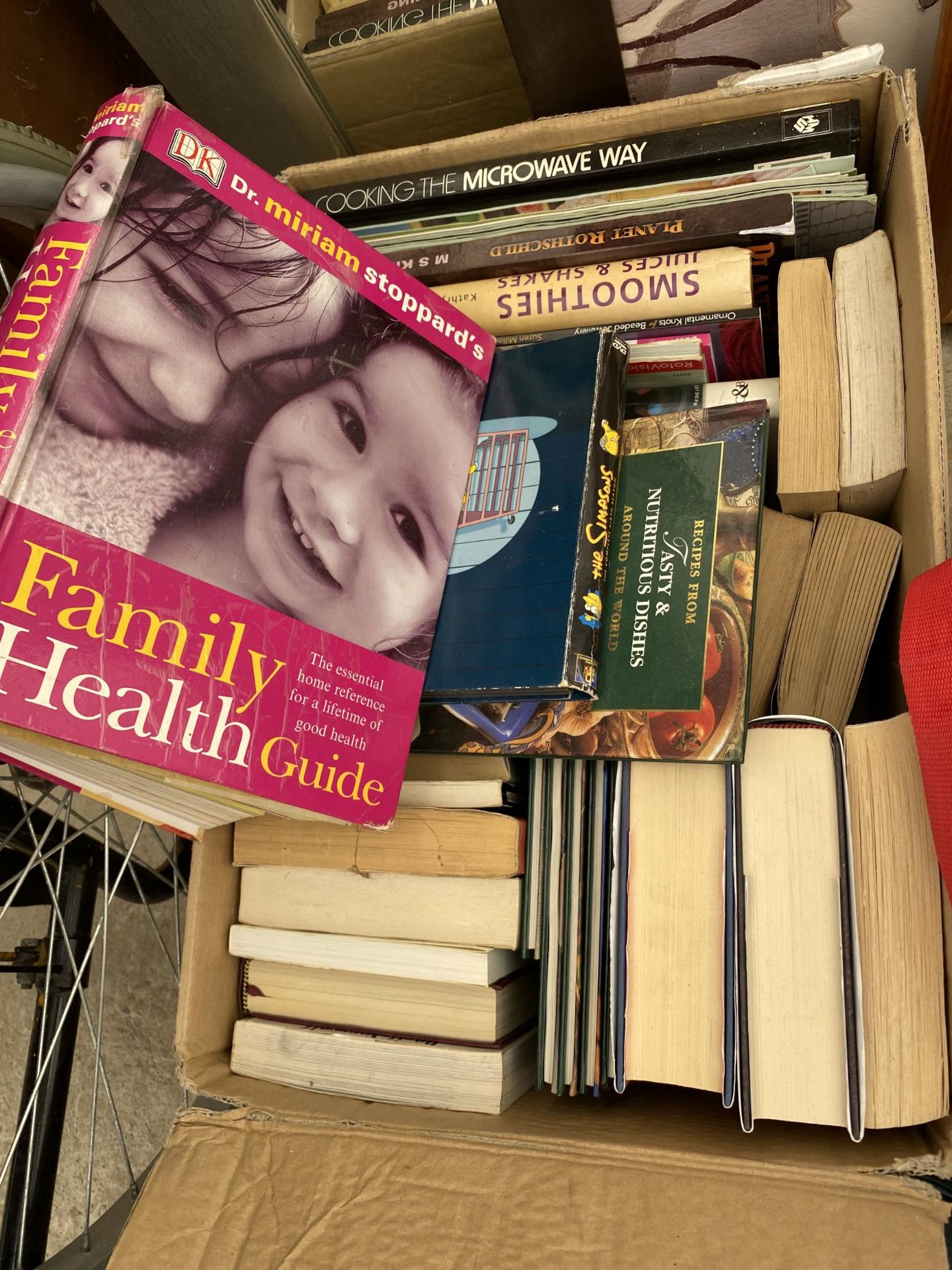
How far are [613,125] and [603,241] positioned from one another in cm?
12

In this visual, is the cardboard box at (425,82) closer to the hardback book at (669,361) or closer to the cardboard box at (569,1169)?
the cardboard box at (569,1169)

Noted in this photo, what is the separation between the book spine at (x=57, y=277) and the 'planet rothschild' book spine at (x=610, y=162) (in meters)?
0.37

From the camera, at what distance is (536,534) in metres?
0.71

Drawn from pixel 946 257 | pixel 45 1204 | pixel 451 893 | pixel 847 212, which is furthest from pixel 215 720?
pixel 946 257

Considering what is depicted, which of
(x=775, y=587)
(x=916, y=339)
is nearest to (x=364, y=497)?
(x=775, y=587)

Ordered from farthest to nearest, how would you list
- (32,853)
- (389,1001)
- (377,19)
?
(377,19), (32,853), (389,1001)

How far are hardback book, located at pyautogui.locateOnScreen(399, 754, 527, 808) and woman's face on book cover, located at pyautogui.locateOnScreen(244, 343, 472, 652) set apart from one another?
5.2 inches

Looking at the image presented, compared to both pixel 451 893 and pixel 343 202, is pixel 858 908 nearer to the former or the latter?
pixel 451 893

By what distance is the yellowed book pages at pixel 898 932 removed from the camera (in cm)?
57

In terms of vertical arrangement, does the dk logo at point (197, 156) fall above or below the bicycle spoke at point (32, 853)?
above

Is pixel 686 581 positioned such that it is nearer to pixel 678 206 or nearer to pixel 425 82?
pixel 678 206

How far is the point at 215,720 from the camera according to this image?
565 millimetres

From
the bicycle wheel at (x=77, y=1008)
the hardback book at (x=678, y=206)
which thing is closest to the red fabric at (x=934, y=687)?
the hardback book at (x=678, y=206)

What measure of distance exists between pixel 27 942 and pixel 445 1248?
0.64m
